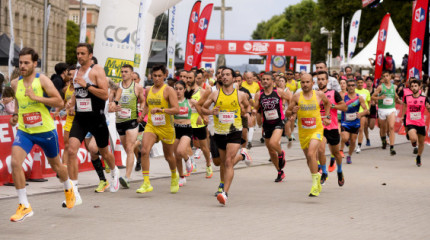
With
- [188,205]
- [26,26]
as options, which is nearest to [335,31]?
[26,26]

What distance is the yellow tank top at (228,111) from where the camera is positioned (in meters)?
10.2

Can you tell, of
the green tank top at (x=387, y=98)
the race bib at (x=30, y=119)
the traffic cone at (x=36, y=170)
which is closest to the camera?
the race bib at (x=30, y=119)

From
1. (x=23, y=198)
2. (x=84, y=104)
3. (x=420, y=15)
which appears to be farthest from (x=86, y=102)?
(x=420, y=15)

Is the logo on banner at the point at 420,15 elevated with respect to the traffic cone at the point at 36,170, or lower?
elevated

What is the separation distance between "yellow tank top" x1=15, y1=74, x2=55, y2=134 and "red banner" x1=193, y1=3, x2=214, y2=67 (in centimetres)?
1465

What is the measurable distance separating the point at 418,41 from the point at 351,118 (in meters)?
6.48

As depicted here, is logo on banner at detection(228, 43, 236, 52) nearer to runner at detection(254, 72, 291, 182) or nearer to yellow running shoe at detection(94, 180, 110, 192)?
runner at detection(254, 72, 291, 182)

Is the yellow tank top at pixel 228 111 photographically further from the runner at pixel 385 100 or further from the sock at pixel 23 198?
the runner at pixel 385 100

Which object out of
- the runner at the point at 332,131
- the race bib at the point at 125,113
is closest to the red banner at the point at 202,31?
the runner at the point at 332,131

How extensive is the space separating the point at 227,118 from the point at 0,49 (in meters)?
20.1

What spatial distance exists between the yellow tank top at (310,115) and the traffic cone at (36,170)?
13.4 ft

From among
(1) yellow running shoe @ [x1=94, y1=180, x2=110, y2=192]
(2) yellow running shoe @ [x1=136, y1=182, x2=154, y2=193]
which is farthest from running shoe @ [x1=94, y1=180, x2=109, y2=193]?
(2) yellow running shoe @ [x1=136, y1=182, x2=154, y2=193]

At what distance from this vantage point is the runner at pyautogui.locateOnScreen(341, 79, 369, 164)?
16.1m

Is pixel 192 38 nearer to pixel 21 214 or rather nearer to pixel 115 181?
pixel 115 181
